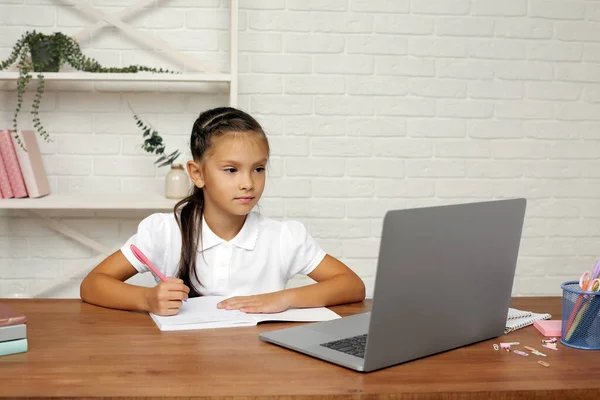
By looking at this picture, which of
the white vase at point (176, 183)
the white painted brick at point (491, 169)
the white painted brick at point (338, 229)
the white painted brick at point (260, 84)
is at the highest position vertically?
the white painted brick at point (260, 84)

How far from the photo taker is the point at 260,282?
2076 millimetres

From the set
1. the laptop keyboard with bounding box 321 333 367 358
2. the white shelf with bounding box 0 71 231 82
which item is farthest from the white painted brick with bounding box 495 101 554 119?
the laptop keyboard with bounding box 321 333 367 358

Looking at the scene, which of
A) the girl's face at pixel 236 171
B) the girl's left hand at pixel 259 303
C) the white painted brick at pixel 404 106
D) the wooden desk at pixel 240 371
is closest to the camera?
the wooden desk at pixel 240 371

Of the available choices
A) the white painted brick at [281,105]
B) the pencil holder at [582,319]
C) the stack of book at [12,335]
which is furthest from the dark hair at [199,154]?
the white painted brick at [281,105]

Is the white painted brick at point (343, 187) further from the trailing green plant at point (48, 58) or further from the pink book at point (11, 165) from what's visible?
the pink book at point (11, 165)

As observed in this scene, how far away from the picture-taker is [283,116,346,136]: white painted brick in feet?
11.0

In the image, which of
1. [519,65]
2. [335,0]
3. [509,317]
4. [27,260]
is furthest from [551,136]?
[27,260]

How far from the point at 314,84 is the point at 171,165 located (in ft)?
2.31

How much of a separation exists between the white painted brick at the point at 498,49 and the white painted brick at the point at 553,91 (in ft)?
0.49

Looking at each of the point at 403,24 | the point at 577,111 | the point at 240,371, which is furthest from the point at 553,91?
the point at 240,371

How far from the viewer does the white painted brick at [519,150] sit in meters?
3.51

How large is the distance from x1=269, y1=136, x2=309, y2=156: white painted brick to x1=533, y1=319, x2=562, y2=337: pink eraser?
75.0 inches

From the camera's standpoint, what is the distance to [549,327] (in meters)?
1.52

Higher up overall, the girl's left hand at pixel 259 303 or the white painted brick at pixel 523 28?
the white painted brick at pixel 523 28
